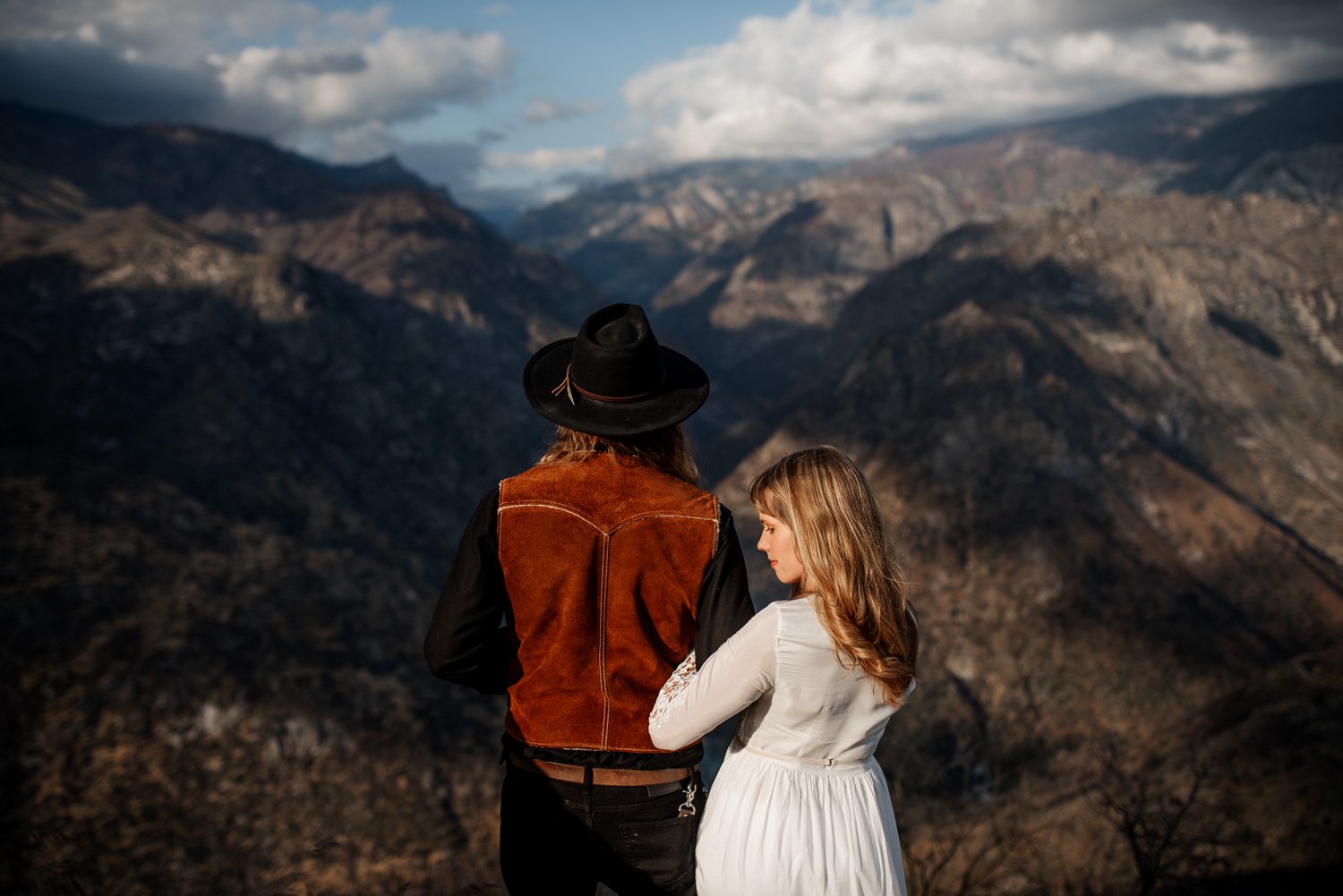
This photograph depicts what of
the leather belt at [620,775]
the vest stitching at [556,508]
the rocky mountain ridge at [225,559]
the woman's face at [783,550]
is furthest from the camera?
the rocky mountain ridge at [225,559]

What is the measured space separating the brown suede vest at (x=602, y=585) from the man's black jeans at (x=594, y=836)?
260mm

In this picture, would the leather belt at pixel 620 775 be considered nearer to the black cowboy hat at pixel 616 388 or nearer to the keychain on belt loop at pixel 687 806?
the keychain on belt loop at pixel 687 806

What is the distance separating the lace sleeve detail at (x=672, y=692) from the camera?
10.7 feet

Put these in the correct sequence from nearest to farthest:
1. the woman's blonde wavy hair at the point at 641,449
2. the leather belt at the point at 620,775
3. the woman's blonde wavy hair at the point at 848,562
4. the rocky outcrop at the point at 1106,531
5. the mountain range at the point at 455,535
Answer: the woman's blonde wavy hair at the point at 848,562, the woman's blonde wavy hair at the point at 641,449, the leather belt at the point at 620,775, the mountain range at the point at 455,535, the rocky outcrop at the point at 1106,531

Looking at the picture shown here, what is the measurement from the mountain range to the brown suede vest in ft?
2.77

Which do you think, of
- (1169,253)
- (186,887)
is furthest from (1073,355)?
(186,887)

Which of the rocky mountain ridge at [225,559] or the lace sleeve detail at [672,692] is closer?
the lace sleeve detail at [672,692]

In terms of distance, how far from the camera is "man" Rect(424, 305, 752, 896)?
133 inches

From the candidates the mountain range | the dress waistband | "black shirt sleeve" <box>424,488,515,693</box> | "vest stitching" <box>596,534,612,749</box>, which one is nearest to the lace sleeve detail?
"vest stitching" <box>596,534,612,749</box>

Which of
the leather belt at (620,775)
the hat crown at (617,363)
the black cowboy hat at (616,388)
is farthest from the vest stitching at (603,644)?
the hat crown at (617,363)

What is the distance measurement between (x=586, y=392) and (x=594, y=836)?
2234mm

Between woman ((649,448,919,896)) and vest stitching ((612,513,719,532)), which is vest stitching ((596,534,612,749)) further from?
woman ((649,448,919,896))

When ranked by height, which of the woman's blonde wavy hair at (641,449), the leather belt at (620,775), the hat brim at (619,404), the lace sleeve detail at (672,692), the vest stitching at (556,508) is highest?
the hat brim at (619,404)

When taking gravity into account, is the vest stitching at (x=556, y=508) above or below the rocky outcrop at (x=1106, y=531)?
above
